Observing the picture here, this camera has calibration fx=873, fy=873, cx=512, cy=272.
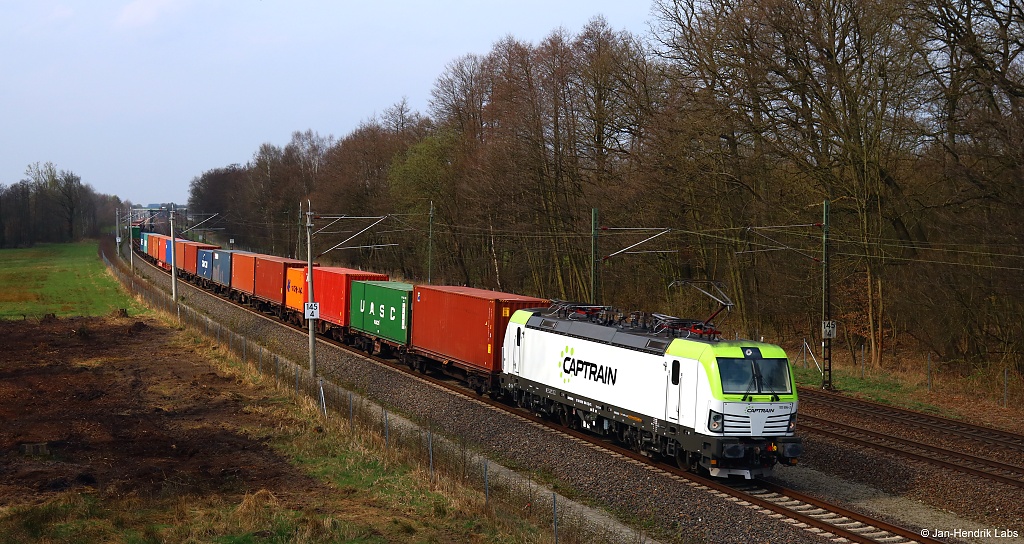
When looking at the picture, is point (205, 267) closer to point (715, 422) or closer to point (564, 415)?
point (564, 415)

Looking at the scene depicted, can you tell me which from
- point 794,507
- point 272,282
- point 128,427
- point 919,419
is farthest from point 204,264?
point 794,507

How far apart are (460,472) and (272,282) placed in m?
32.6

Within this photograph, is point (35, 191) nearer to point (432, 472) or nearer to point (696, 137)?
point (696, 137)

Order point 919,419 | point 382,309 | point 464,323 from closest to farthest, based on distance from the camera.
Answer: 1. point 919,419
2. point 464,323
3. point 382,309

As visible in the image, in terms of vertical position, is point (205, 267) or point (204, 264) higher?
point (204, 264)

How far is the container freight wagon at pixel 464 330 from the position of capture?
82.1ft

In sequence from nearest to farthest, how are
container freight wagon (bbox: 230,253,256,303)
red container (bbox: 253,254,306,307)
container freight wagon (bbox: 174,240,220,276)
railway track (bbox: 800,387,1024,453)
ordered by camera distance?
railway track (bbox: 800,387,1024,453)
red container (bbox: 253,254,306,307)
container freight wagon (bbox: 230,253,256,303)
container freight wagon (bbox: 174,240,220,276)

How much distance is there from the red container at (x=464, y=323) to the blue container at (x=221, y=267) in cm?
3266

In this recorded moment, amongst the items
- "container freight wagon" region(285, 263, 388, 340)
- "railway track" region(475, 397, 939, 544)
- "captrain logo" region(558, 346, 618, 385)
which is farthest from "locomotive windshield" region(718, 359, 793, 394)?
"container freight wagon" region(285, 263, 388, 340)

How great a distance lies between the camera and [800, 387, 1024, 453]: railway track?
69.6ft

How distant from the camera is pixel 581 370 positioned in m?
20.6

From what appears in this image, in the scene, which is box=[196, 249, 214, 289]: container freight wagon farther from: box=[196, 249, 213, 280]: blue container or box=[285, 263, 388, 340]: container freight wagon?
box=[285, 263, 388, 340]: container freight wagon

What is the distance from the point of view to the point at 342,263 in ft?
A: 282

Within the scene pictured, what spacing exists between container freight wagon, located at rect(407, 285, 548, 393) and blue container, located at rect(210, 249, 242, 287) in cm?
3214
